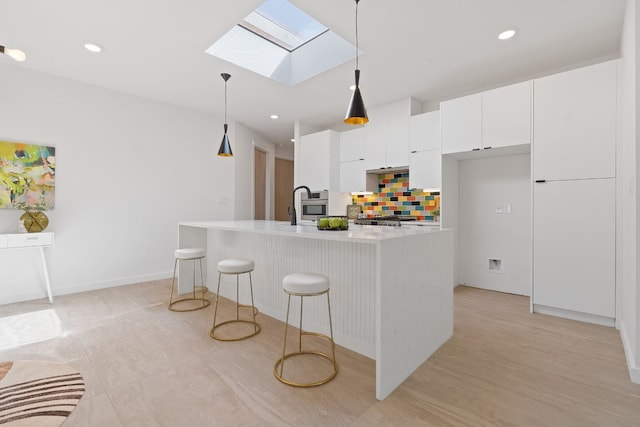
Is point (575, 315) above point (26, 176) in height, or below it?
below

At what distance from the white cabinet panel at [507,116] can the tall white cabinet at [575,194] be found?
88 mm

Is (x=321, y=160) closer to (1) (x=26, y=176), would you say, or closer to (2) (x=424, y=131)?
(2) (x=424, y=131)

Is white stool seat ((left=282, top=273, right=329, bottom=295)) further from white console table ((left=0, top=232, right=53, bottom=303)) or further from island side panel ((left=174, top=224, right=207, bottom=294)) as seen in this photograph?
white console table ((left=0, top=232, right=53, bottom=303))

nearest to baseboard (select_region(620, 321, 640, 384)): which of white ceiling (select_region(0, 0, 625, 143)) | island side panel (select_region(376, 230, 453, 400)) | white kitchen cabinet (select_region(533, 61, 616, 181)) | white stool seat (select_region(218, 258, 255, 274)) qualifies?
island side panel (select_region(376, 230, 453, 400))

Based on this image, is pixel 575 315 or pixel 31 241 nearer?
pixel 575 315

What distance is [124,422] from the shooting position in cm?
145

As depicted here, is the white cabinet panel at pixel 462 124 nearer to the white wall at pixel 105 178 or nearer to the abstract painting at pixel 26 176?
the white wall at pixel 105 178

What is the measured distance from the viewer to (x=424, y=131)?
13.0ft

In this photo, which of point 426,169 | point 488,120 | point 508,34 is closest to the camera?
point 508,34

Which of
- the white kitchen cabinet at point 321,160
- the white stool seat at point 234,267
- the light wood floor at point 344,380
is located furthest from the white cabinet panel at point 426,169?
the white stool seat at point 234,267

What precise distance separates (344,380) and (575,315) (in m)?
2.48

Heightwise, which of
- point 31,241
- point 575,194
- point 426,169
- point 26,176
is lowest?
point 31,241

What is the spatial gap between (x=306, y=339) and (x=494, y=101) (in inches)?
124

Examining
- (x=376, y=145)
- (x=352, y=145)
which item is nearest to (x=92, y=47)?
(x=352, y=145)
